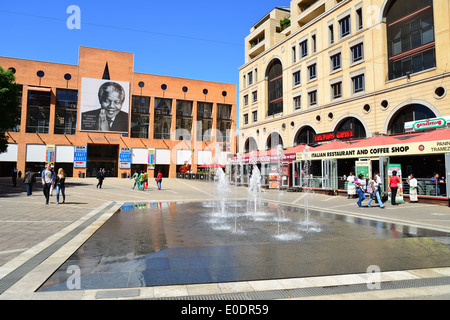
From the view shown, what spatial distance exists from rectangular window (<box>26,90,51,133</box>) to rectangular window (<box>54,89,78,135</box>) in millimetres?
1499

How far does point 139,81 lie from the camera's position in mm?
53094

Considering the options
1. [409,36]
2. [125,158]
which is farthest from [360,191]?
[125,158]

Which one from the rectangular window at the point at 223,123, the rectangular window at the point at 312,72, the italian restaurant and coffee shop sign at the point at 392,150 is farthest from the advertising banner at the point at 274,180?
the rectangular window at the point at 223,123

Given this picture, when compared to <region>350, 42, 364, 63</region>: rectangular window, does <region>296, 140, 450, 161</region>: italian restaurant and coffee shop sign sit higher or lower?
lower

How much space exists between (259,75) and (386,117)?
22334mm

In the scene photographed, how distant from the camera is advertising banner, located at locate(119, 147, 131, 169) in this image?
164ft

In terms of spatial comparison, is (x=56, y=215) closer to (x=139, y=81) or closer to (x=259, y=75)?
(x=259, y=75)

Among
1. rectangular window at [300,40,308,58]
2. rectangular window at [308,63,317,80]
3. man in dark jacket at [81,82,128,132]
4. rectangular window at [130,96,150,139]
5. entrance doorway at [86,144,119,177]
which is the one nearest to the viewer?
rectangular window at [308,63,317,80]

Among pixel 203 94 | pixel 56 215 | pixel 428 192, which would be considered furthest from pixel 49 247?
pixel 203 94

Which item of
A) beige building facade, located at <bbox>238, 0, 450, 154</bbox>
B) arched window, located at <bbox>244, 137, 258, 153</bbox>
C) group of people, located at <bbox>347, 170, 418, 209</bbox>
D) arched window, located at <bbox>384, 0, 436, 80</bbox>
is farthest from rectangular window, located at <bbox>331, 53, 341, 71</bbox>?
arched window, located at <bbox>244, 137, 258, 153</bbox>

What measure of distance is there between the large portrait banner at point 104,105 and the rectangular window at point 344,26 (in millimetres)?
36870

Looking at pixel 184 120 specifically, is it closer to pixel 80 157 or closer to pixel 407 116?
pixel 80 157

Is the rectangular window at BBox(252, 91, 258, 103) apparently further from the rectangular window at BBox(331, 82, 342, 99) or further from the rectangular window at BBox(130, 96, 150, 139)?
the rectangular window at BBox(130, 96, 150, 139)

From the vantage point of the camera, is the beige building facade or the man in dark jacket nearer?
the beige building facade
